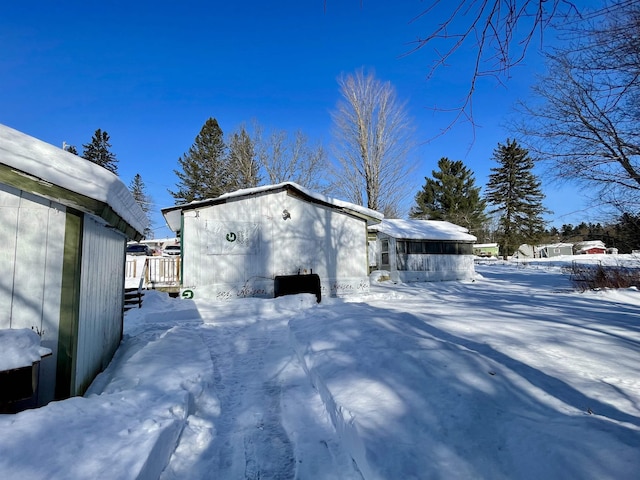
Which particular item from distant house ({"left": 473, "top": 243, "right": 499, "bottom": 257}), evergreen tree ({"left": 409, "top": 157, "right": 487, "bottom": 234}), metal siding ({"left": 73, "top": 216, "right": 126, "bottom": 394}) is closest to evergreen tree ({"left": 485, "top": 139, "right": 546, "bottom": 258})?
evergreen tree ({"left": 409, "top": 157, "right": 487, "bottom": 234})

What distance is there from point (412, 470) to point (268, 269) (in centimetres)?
1014

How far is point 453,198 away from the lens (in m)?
38.2

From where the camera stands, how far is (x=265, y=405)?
3.78 meters

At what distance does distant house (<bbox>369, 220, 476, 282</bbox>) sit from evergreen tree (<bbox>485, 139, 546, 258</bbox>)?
2163 cm

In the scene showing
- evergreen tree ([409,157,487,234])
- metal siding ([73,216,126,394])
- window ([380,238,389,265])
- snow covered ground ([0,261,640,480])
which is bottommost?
snow covered ground ([0,261,640,480])

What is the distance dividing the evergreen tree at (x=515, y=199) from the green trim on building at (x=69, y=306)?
4360 centimetres

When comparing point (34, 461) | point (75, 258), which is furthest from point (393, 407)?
point (75, 258)

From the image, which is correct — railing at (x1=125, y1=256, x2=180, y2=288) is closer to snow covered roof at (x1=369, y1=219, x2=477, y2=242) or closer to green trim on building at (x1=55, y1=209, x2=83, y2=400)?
snow covered roof at (x1=369, y1=219, x2=477, y2=242)

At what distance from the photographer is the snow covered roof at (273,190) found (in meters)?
11.4

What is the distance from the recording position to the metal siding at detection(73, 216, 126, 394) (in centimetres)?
349

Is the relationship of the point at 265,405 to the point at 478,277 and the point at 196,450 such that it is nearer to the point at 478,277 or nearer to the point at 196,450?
the point at 196,450

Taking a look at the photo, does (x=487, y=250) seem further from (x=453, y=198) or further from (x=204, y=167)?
(x=204, y=167)

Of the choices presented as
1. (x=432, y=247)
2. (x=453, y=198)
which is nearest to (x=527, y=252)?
(x=453, y=198)

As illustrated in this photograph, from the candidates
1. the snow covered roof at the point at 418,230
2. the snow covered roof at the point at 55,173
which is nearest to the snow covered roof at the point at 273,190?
the snow covered roof at the point at 418,230
